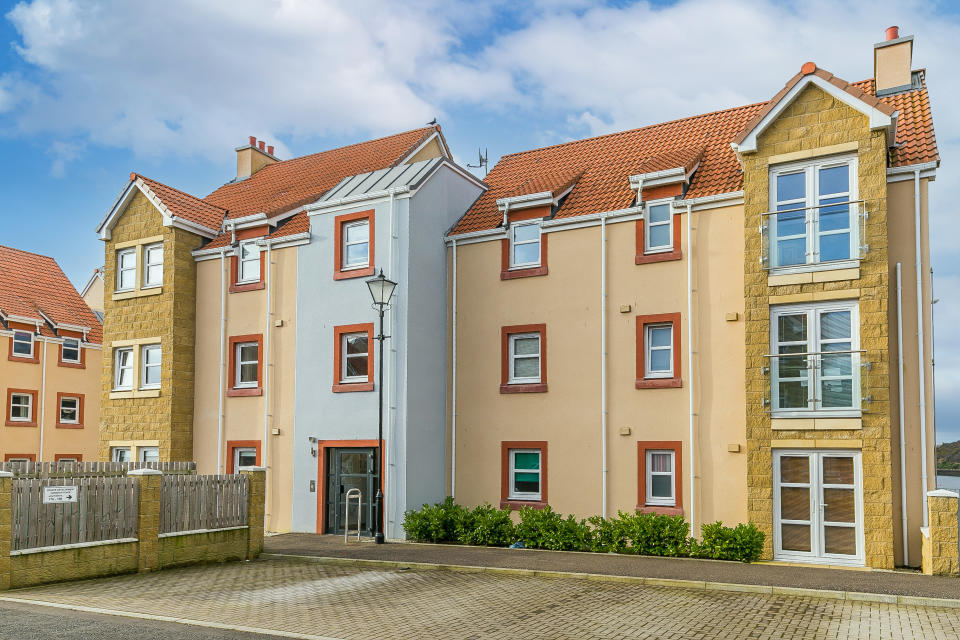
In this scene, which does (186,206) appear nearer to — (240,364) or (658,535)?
(240,364)

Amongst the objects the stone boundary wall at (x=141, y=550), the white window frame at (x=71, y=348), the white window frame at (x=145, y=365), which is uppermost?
the white window frame at (x=71, y=348)

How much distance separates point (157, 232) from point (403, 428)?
10.1m

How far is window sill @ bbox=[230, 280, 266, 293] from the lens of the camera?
77.5 ft

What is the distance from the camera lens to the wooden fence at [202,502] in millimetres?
14922

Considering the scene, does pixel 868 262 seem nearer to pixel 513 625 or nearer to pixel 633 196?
pixel 633 196

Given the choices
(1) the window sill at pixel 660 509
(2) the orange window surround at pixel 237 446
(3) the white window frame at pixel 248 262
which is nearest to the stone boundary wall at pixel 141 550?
(2) the orange window surround at pixel 237 446

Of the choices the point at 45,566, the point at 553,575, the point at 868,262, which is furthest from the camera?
the point at 868,262

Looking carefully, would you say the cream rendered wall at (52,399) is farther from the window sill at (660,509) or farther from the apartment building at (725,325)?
the window sill at (660,509)

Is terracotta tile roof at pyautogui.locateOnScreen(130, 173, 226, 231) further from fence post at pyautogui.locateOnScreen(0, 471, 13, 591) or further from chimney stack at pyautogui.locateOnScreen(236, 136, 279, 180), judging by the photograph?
fence post at pyautogui.locateOnScreen(0, 471, 13, 591)

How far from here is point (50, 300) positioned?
37.0m

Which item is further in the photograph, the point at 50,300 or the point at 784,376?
the point at 50,300

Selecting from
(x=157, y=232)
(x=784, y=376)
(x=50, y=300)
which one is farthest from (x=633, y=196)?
(x=50, y=300)

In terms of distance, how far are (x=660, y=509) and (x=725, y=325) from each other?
407 centimetres

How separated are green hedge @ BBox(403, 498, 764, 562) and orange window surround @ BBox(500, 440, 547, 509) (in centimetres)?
55
